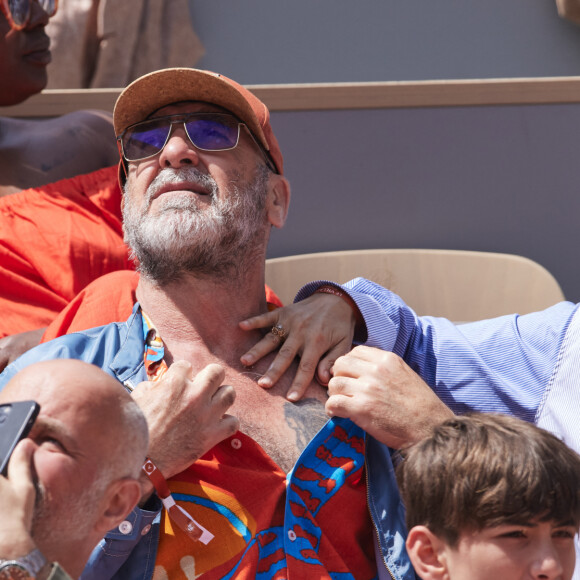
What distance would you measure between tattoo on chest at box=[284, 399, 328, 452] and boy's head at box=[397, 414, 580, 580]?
37 centimetres

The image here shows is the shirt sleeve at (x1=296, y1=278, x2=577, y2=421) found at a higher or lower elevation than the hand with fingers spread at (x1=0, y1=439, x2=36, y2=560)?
lower

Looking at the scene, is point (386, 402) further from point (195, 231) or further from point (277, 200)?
point (277, 200)

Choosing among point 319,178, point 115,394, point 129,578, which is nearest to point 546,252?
point 319,178

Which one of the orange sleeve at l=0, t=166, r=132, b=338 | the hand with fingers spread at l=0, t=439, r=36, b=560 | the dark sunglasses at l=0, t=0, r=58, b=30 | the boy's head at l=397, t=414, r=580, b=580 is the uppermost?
the dark sunglasses at l=0, t=0, r=58, b=30

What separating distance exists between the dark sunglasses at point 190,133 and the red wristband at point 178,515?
2.58 feet

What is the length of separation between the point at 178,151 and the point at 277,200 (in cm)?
31

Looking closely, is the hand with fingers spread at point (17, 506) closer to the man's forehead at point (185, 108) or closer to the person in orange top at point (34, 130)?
the man's forehead at point (185, 108)

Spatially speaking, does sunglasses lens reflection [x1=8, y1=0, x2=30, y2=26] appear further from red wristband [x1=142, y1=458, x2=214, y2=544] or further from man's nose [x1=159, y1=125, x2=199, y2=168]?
red wristband [x1=142, y1=458, x2=214, y2=544]

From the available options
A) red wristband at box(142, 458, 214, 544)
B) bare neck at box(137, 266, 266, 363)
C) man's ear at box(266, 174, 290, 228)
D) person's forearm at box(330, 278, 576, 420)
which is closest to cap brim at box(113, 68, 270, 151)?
man's ear at box(266, 174, 290, 228)

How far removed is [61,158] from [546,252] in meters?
1.74

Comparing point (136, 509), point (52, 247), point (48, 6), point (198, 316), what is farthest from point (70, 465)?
point (48, 6)

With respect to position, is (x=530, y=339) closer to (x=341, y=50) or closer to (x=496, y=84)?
(x=496, y=84)

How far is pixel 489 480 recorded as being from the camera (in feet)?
4.23

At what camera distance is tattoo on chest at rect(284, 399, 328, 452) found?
173 centimetres
